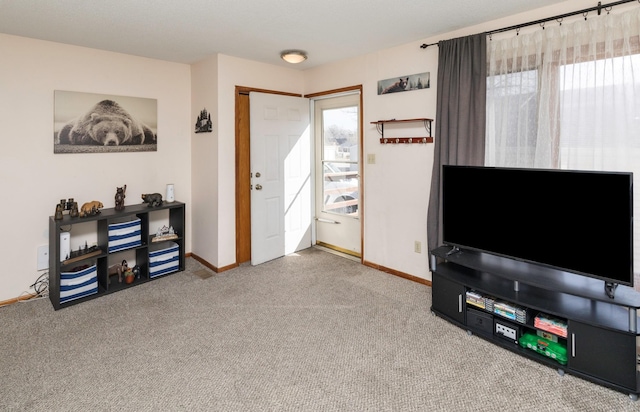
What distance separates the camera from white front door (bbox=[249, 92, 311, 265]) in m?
4.08

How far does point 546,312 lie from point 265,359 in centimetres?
177

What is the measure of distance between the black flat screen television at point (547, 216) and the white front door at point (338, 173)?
156cm

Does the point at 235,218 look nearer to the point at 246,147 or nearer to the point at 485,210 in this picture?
the point at 246,147

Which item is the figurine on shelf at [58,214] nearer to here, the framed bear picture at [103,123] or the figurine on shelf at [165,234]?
the framed bear picture at [103,123]

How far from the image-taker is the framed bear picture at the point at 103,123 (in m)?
3.35

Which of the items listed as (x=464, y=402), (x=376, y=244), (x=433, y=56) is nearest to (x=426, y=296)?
(x=376, y=244)

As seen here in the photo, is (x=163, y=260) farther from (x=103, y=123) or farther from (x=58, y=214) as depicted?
(x=103, y=123)

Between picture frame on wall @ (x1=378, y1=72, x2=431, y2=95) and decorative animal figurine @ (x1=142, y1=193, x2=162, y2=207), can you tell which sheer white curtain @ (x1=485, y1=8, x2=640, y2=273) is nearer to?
picture frame on wall @ (x1=378, y1=72, x2=431, y2=95)

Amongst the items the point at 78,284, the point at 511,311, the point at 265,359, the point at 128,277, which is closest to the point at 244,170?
the point at 128,277

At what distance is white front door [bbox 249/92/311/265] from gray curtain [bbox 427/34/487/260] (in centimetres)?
182

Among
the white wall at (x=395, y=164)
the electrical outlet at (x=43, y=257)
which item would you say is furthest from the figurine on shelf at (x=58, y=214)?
the white wall at (x=395, y=164)

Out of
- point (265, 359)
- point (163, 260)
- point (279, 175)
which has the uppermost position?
point (279, 175)

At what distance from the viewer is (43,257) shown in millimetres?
3344

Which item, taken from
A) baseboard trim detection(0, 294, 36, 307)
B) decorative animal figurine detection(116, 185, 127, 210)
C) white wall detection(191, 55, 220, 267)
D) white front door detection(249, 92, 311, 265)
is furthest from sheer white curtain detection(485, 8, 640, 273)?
baseboard trim detection(0, 294, 36, 307)
